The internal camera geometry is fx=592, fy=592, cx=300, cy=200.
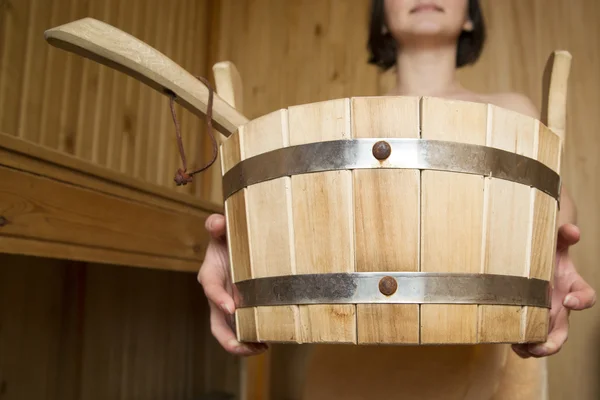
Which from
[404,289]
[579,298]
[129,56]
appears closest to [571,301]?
[579,298]

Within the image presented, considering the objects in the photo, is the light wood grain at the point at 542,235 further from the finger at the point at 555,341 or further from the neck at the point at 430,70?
the neck at the point at 430,70

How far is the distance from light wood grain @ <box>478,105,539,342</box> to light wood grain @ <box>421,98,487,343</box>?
0.06 feet

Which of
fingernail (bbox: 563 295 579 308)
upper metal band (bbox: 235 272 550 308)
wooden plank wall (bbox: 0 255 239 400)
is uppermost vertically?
upper metal band (bbox: 235 272 550 308)

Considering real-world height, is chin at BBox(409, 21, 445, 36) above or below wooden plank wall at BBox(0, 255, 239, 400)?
above

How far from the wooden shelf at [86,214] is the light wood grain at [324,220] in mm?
709

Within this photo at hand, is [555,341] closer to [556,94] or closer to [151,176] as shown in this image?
[556,94]

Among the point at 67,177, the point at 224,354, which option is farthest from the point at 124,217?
the point at 224,354

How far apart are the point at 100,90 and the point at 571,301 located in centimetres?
194

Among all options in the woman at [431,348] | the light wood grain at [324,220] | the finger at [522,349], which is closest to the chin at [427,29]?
the woman at [431,348]

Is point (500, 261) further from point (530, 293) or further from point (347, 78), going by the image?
point (347, 78)

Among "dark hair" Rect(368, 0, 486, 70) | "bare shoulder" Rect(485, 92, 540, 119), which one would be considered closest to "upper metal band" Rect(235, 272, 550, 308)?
"bare shoulder" Rect(485, 92, 540, 119)

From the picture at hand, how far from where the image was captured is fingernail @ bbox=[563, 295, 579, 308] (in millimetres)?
971

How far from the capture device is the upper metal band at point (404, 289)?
31.5 inches

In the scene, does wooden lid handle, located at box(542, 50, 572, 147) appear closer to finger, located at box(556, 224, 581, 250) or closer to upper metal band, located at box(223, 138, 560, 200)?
finger, located at box(556, 224, 581, 250)
